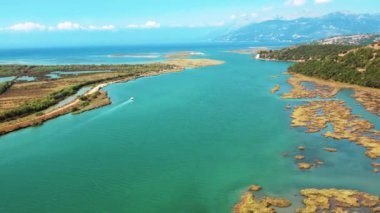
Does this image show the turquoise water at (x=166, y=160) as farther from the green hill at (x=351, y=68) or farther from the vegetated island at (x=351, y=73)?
the green hill at (x=351, y=68)

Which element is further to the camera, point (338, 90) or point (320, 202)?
point (338, 90)

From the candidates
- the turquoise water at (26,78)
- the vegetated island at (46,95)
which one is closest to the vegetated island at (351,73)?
the vegetated island at (46,95)

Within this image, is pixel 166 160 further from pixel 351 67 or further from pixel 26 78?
pixel 26 78

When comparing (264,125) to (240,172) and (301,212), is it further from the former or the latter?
(301,212)

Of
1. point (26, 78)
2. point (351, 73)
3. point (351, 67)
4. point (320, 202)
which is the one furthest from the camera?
point (26, 78)

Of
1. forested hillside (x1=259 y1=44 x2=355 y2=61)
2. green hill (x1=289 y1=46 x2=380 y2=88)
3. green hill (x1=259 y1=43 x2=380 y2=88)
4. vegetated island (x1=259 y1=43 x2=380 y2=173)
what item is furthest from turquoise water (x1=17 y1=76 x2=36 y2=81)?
forested hillside (x1=259 y1=44 x2=355 y2=61)

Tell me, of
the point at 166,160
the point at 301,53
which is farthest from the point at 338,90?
the point at 301,53

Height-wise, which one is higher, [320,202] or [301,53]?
[301,53]

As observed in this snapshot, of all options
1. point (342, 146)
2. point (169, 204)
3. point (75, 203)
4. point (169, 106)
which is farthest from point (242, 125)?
point (75, 203)
